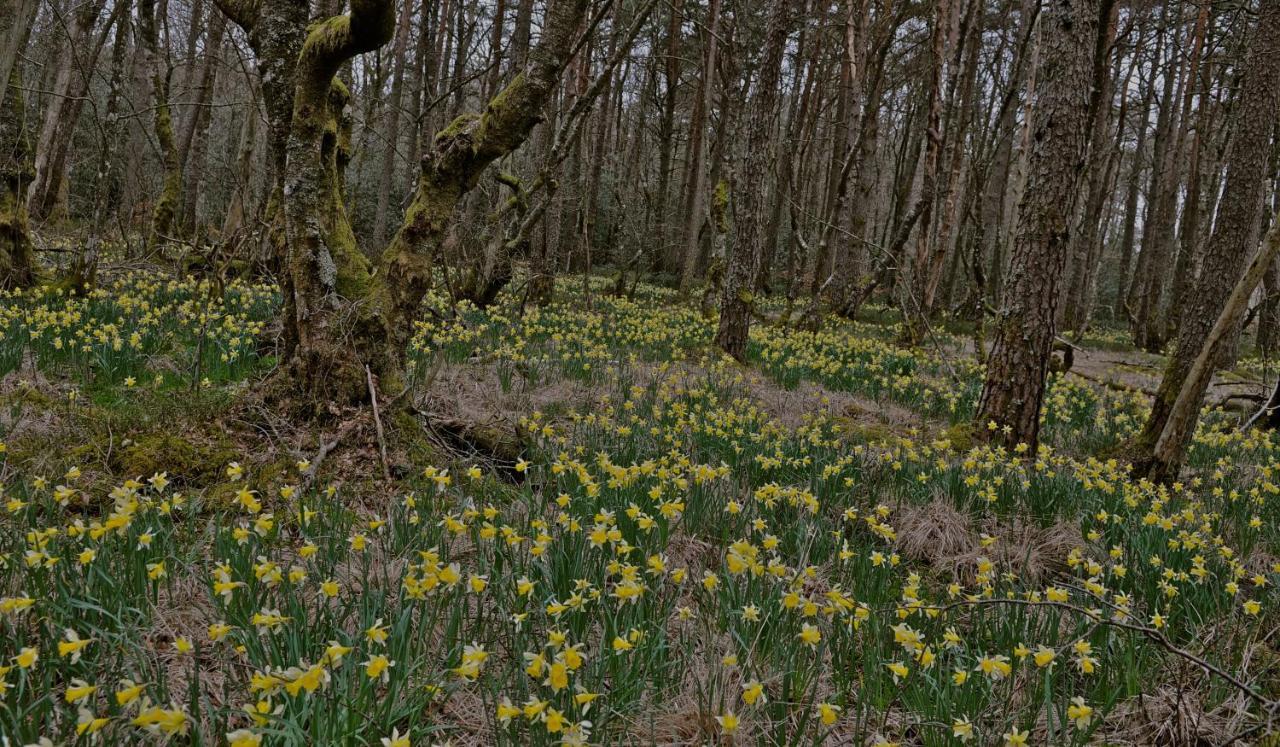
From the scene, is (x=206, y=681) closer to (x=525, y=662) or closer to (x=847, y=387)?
(x=525, y=662)

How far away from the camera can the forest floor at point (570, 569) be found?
1.75 metres

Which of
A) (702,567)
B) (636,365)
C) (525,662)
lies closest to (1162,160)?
(636,365)

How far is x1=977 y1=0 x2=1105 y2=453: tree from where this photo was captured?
5.05 m

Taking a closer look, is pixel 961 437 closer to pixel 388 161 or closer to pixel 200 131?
pixel 388 161

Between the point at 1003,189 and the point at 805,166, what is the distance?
873 cm

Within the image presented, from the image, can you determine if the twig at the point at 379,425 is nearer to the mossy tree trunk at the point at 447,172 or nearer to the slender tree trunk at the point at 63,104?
the mossy tree trunk at the point at 447,172

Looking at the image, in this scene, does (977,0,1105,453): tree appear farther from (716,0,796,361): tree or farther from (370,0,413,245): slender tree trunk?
(370,0,413,245): slender tree trunk

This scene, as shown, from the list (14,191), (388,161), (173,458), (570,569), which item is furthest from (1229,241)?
(388,161)

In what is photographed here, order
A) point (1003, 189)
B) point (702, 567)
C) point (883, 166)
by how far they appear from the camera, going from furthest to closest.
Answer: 1. point (883, 166)
2. point (1003, 189)
3. point (702, 567)

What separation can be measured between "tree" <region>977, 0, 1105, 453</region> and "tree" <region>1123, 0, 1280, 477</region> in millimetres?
830

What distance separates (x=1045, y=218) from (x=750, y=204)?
3980 millimetres

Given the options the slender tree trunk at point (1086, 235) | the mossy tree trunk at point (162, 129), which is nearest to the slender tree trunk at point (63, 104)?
the mossy tree trunk at point (162, 129)

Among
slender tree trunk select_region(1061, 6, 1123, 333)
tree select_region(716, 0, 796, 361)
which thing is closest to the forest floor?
tree select_region(716, 0, 796, 361)

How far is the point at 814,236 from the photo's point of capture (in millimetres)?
25484
